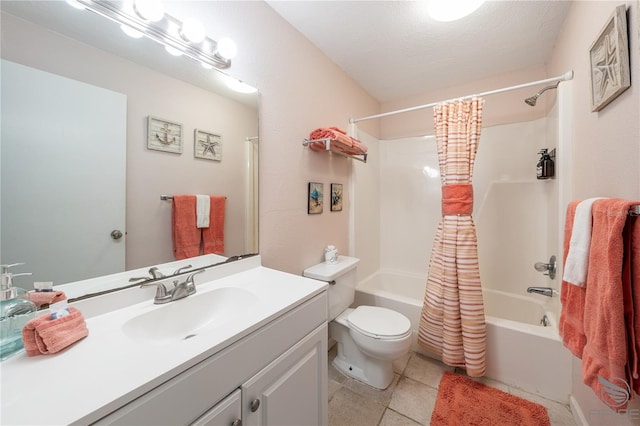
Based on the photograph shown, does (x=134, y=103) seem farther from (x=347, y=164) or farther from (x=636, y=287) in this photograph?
(x=636, y=287)

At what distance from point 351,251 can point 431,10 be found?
178 centimetres

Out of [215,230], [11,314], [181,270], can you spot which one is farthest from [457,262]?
[11,314]

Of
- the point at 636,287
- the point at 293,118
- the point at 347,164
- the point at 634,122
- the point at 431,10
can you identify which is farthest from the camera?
the point at 347,164

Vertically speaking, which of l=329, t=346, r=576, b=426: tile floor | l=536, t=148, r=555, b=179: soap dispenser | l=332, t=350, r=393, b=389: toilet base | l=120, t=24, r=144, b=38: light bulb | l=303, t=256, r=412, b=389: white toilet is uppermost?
l=120, t=24, r=144, b=38: light bulb

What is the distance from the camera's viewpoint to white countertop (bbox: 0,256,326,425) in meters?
0.45

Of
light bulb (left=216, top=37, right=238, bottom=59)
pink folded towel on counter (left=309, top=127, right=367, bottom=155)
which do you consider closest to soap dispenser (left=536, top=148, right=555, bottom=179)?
pink folded towel on counter (left=309, top=127, right=367, bottom=155)

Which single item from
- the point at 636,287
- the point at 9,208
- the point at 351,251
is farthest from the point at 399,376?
the point at 9,208

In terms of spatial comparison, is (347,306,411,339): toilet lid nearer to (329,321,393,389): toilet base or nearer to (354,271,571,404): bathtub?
(329,321,393,389): toilet base

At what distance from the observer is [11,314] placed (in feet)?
2.10

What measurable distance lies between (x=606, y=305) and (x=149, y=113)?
1.69m

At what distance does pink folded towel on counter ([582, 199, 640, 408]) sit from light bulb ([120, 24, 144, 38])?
1.75 metres

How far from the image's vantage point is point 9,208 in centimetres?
69

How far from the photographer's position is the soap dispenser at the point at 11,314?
60 cm

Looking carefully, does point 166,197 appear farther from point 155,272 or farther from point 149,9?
point 149,9
